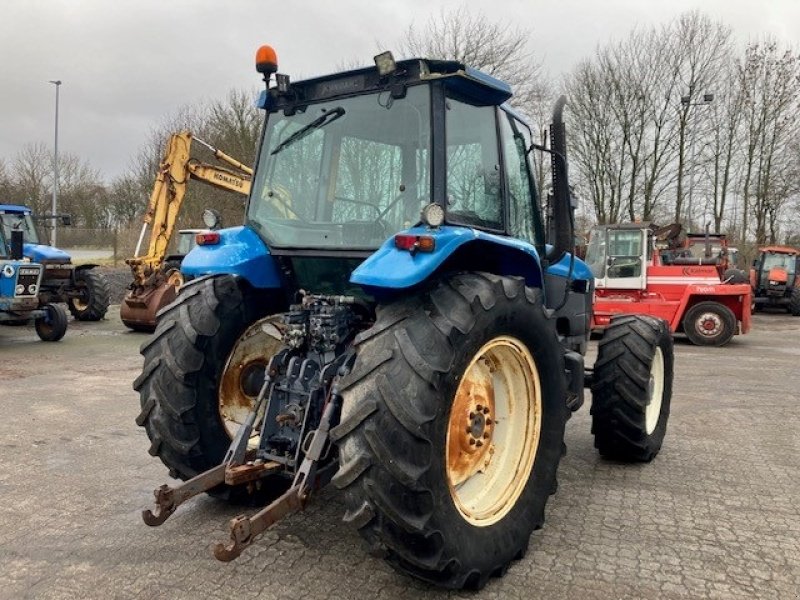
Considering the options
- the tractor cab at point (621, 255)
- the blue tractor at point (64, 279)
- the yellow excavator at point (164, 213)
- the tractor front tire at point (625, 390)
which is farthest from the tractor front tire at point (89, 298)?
the tractor front tire at point (625, 390)

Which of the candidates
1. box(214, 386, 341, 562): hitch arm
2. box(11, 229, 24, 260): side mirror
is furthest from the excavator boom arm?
box(214, 386, 341, 562): hitch arm

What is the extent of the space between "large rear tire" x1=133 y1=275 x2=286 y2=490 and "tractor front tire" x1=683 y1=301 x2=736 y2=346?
10804 mm

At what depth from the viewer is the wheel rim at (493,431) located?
2881 mm

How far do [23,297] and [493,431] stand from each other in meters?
10.4

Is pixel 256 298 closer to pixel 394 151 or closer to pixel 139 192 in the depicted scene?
pixel 394 151

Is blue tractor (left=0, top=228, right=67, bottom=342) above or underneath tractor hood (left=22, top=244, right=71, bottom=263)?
underneath

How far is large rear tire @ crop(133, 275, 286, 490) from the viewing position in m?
3.30

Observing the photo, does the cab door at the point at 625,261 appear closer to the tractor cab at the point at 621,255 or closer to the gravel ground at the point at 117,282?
the tractor cab at the point at 621,255

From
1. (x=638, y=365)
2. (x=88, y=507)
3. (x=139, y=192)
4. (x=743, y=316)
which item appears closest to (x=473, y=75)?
(x=638, y=365)

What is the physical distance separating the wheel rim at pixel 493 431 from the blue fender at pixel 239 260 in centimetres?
131

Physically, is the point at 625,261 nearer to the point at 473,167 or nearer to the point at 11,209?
the point at 473,167

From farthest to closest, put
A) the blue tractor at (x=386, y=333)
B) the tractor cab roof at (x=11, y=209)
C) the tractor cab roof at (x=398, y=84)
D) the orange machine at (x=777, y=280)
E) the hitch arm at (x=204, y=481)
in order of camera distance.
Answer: the orange machine at (x=777, y=280) < the tractor cab roof at (x=11, y=209) < the tractor cab roof at (x=398, y=84) < the hitch arm at (x=204, y=481) < the blue tractor at (x=386, y=333)

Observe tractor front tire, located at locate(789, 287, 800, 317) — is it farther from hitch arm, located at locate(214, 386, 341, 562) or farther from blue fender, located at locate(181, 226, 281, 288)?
hitch arm, located at locate(214, 386, 341, 562)

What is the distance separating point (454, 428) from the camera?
287 centimetres
